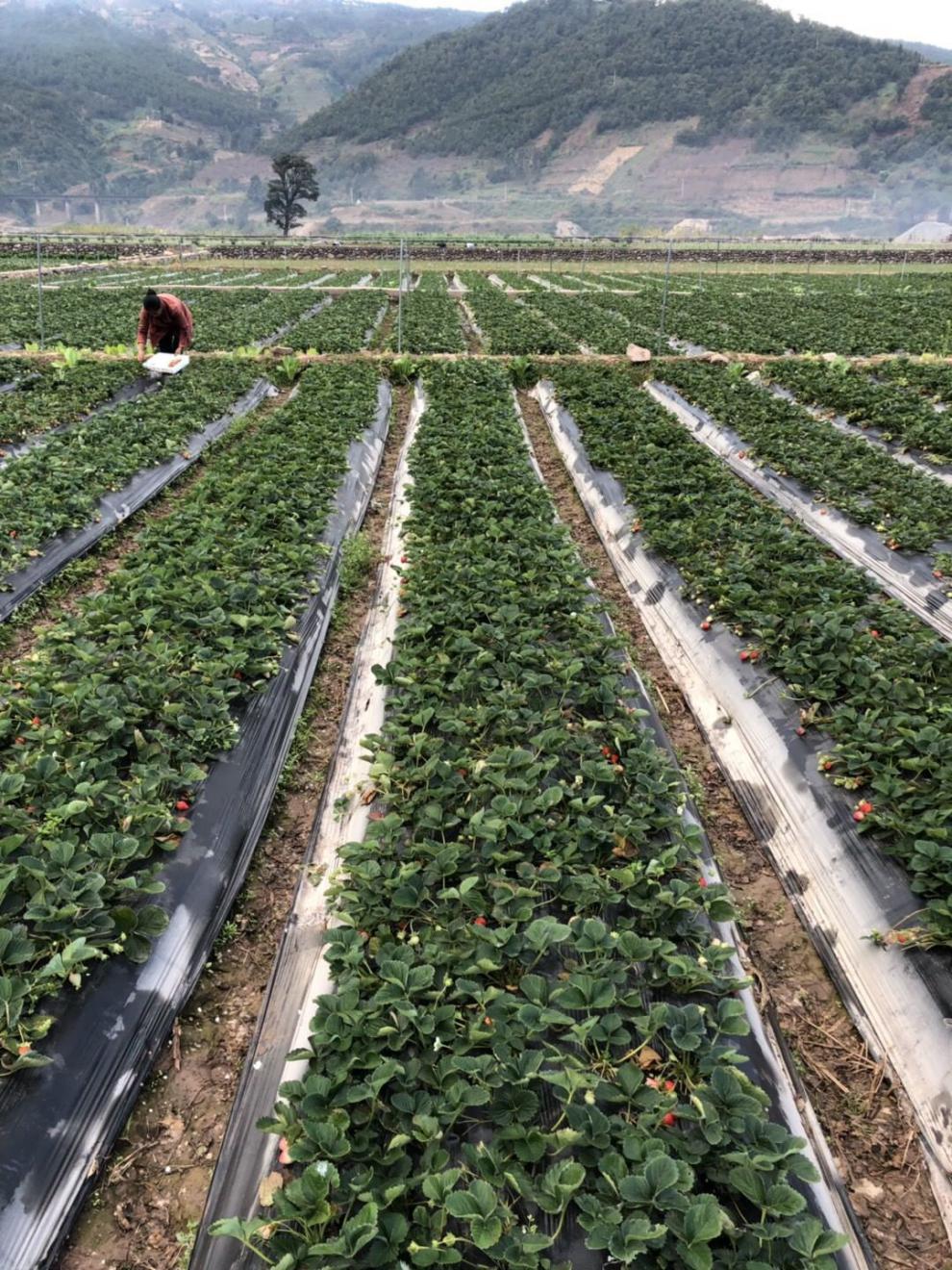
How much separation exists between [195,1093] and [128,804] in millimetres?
1344

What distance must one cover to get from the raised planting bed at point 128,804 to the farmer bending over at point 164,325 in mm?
7811

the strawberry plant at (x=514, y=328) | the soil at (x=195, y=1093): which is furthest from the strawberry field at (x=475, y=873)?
the strawberry plant at (x=514, y=328)

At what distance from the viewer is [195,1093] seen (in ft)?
9.84

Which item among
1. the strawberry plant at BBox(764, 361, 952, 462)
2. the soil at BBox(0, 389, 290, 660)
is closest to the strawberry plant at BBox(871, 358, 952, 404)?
the strawberry plant at BBox(764, 361, 952, 462)

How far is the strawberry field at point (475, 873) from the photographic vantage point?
7.84 ft

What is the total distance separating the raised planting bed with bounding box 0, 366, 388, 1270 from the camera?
2.66 meters

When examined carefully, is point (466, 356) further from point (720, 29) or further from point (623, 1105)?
point (720, 29)

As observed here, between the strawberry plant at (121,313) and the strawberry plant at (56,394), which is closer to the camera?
the strawberry plant at (56,394)

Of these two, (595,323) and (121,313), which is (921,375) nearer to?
(595,323)

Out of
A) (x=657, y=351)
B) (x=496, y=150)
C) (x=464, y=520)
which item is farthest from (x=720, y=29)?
(x=464, y=520)

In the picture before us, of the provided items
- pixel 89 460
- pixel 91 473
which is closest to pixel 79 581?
pixel 91 473

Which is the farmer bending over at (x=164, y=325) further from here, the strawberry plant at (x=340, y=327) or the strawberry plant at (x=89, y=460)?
the strawberry plant at (x=340, y=327)

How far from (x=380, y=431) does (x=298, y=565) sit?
5874 millimetres

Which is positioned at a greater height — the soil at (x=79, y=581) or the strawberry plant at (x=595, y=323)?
the strawberry plant at (x=595, y=323)
